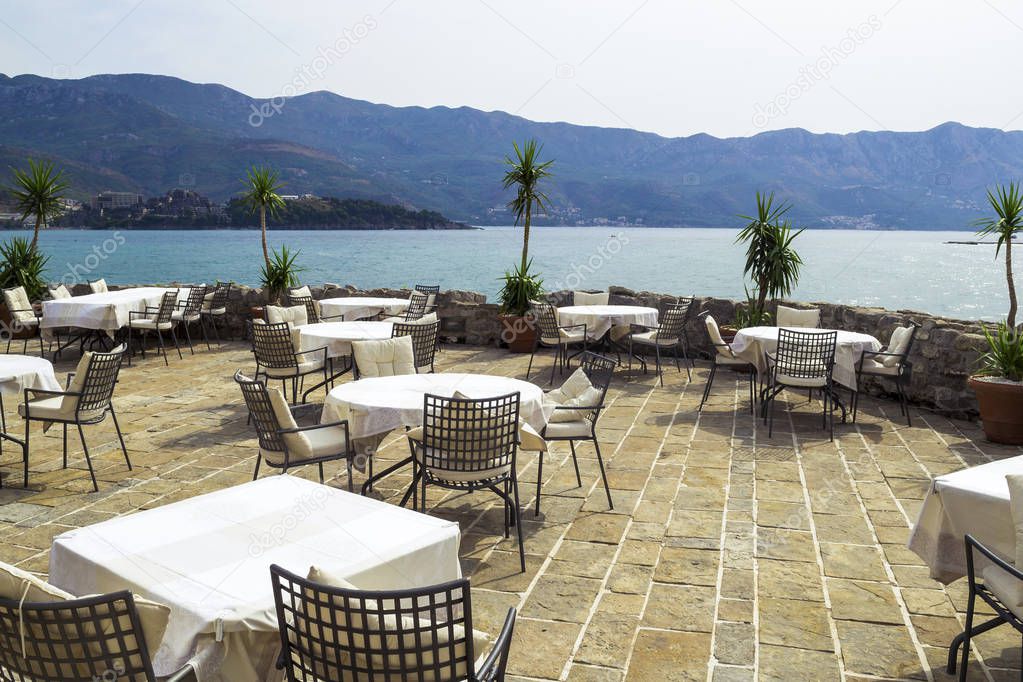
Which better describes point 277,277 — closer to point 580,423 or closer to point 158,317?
point 158,317

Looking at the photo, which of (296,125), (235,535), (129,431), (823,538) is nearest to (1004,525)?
(823,538)

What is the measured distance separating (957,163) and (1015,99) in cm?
7600

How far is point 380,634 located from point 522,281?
892 cm

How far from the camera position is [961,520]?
114 inches

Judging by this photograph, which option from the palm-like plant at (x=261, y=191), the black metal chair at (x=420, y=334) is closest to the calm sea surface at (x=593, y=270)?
the palm-like plant at (x=261, y=191)

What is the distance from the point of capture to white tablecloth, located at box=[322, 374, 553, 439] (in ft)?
13.8

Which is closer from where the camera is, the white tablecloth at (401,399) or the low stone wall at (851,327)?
the white tablecloth at (401,399)

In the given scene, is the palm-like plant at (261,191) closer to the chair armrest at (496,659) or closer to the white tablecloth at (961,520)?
the white tablecloth at (961,520)

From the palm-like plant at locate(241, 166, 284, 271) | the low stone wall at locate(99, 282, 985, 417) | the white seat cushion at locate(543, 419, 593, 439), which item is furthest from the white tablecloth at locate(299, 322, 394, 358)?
the palm-like plant at locate(241, 166, 284, 271)

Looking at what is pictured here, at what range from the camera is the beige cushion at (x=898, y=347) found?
682 cm

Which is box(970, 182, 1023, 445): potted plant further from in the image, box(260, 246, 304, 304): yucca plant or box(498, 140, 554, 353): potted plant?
box(260, 246, 304, 304): yucca plant

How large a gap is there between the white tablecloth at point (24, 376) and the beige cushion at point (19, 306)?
4737mm

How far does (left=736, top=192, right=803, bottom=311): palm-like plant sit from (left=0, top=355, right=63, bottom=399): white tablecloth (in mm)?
7168

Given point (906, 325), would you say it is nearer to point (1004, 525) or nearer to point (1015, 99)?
point (1015, 99)
